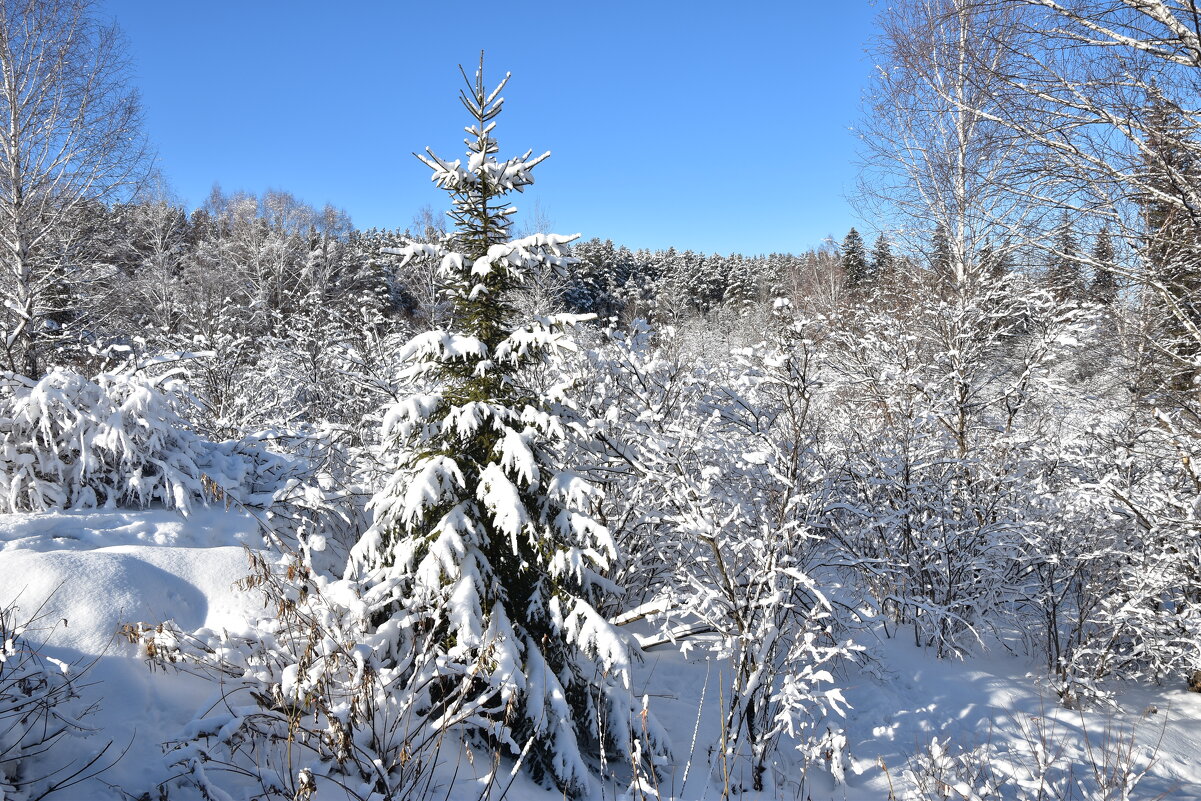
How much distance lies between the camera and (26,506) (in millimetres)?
5148

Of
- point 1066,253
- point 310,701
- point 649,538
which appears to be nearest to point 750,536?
point 649,538

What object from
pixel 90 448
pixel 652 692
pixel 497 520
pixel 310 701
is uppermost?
pixel 90 448

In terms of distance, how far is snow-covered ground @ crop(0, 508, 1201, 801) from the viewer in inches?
135

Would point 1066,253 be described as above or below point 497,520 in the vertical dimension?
above

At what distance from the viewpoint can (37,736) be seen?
8.57 feet

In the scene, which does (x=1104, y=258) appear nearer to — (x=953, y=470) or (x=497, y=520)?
(x=953, y=470)

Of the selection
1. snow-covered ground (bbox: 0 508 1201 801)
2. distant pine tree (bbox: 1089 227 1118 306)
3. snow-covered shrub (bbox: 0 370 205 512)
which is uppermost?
distant pine tree (bbox: 1089 227 1118 306)

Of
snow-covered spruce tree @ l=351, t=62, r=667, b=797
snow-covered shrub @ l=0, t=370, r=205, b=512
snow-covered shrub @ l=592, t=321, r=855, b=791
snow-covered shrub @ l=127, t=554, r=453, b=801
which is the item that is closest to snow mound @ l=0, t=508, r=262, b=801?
snow-covered shrub @ l=127, t=554, r=453, b=801

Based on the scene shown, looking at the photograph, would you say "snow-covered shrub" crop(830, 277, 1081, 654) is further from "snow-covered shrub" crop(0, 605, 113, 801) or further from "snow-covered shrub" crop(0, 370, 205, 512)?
"snow-covered shrub" crop(0, 370, 205, 512)

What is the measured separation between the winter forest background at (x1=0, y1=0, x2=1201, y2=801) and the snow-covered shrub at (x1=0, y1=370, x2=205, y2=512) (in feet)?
0.13

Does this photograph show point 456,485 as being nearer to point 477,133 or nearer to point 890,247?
point 477,133

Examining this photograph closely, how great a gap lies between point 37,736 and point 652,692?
5.54 meters

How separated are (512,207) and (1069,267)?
499 cm

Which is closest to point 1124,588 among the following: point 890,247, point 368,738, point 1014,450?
point 1014,450
